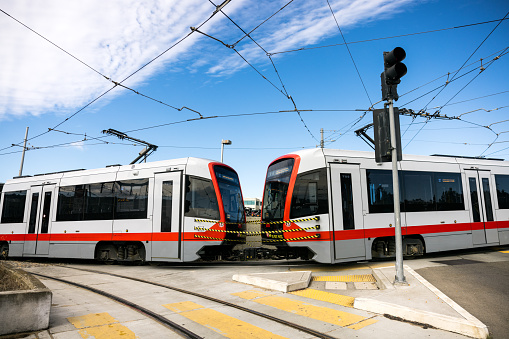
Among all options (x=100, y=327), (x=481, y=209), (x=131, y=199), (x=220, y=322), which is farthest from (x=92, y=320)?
(x=481, y=209)

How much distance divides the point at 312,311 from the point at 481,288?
Result: 10.9 feet

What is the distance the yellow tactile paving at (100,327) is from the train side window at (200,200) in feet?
15.6

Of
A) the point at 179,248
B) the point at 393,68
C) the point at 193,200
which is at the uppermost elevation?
the point at 393,68

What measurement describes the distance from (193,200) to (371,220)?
542 centimetres

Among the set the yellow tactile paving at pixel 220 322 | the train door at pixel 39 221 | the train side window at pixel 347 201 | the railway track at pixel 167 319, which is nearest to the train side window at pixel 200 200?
the railway track at pixel 167 319

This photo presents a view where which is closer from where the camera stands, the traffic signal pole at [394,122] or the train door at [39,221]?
the traffic signal pole at [394,122]

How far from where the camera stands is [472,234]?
10.5 meters

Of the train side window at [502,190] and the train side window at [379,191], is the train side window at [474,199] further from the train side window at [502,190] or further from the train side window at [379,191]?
the train side window at [379,191]

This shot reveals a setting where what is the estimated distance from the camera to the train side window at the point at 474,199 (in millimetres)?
10758

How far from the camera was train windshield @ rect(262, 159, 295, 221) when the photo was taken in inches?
379

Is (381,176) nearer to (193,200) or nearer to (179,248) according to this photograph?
(193,200)

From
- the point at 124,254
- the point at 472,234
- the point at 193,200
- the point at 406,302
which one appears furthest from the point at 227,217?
the point at 472,234

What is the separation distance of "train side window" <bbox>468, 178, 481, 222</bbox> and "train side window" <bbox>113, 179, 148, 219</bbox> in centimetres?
1113

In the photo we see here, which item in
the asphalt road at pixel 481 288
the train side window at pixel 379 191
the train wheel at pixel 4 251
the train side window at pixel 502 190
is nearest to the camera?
the asphalt road at pixel 481 288
